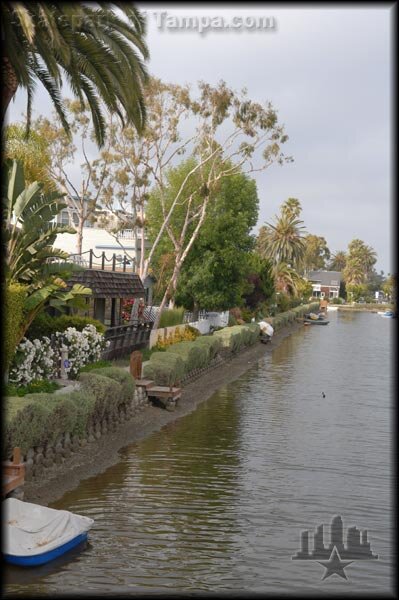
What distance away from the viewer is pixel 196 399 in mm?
31125

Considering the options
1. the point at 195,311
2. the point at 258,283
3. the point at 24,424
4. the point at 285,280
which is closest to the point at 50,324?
the point at 24,424

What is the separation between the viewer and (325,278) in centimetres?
17712

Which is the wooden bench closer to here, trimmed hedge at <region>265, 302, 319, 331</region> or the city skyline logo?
the city skyline logo

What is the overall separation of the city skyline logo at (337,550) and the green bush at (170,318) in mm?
26073

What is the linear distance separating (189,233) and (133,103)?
96.9 ft

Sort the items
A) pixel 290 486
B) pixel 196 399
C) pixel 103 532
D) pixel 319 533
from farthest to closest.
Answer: pixel 196 399 < pixel 290 486 < pixel 319 533 < pixel 103 532

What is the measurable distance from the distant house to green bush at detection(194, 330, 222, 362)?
5325 inches

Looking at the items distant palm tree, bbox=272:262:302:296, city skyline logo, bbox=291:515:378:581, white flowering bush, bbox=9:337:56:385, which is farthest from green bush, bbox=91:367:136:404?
distant palm tree, bbox=272:262:302:296

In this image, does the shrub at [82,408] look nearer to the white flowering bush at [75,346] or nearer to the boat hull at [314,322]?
the white flowering bush at [75,346]

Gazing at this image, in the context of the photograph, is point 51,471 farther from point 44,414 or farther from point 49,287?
point 49,287

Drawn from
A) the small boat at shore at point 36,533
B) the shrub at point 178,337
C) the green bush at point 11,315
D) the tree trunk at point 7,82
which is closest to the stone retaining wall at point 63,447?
the green bush at point 11,315

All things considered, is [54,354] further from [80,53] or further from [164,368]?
[80,53]

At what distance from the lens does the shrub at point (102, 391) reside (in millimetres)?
20578

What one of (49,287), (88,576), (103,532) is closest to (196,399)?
(49,287)
